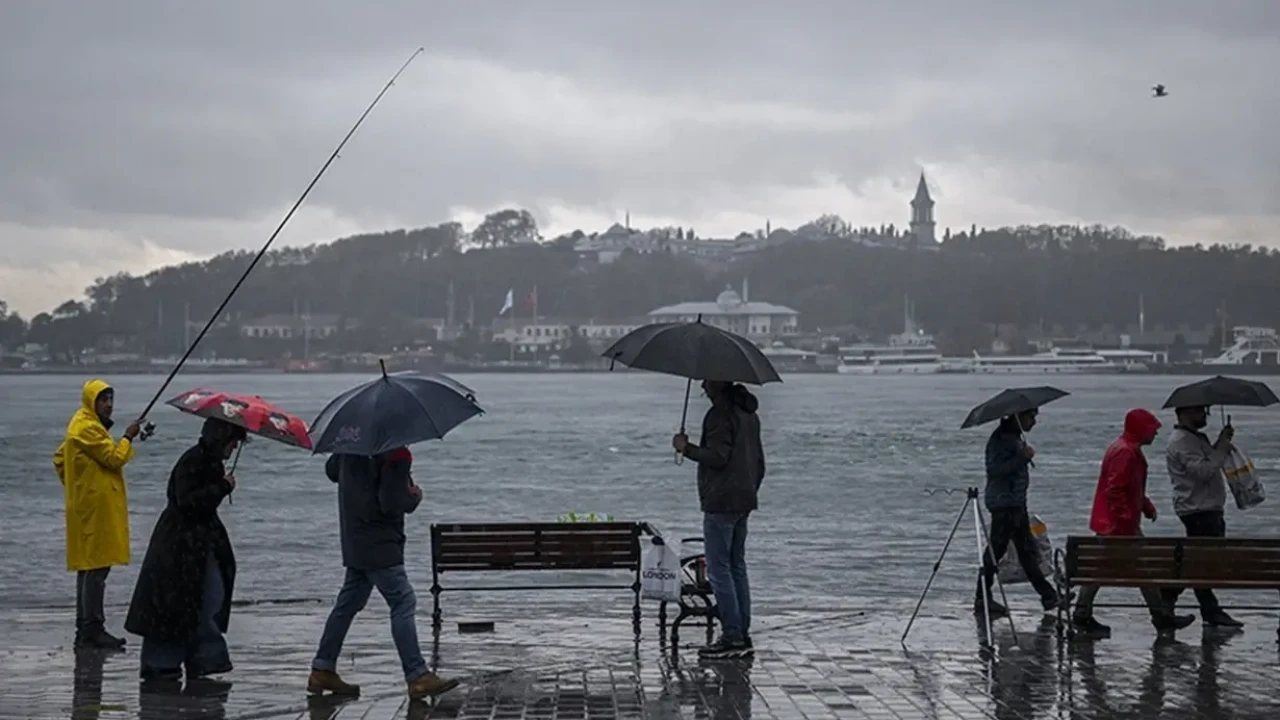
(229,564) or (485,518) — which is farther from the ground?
(229,564)

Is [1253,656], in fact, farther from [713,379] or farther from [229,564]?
[229,564]

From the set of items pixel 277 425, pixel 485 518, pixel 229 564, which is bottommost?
pixel 485 518

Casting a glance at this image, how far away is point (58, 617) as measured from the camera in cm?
1173

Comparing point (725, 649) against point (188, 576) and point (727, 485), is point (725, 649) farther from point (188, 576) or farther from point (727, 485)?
point (188, 576)

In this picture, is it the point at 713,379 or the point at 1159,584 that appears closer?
the point at 713,379

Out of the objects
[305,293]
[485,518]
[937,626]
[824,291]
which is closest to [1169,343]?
[824,291]

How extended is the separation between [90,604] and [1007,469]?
5.64 meters

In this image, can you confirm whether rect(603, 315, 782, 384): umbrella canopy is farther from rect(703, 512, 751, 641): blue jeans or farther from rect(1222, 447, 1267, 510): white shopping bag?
rect(1222, 447, 1267, 510): white shopping bag

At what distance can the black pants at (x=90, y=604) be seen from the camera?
10.2m

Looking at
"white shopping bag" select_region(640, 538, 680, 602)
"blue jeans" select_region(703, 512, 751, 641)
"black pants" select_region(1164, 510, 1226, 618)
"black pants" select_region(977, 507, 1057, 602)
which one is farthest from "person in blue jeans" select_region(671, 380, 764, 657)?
"black pants" select_region(1164, 510, 1226, 618)

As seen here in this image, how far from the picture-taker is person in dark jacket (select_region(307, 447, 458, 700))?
8.56 meters

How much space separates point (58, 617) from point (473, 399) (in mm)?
4378

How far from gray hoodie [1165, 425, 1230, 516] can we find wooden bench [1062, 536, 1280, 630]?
103 centimetres

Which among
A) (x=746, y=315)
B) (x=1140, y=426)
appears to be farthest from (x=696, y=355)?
(x=746, y=315)
